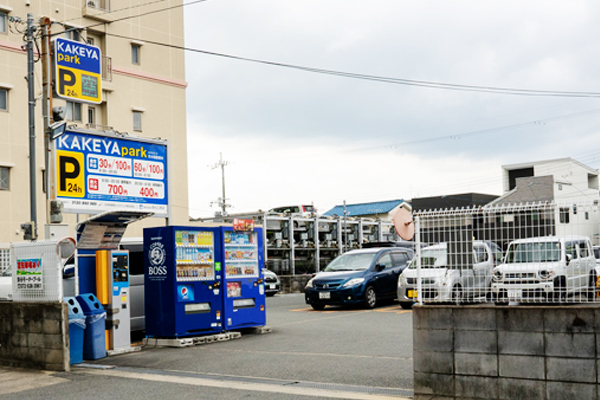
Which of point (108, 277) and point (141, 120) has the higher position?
point (141, 120)

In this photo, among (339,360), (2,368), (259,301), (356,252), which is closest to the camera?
(339,360)

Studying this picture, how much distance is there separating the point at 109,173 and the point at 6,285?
3.16 meters

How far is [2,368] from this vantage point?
10.6 m

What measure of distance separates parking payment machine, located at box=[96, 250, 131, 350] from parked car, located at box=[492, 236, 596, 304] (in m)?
6.96

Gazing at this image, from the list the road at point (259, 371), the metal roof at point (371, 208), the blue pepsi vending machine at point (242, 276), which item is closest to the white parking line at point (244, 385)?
the road at point (259, 371)

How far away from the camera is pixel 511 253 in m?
6.96

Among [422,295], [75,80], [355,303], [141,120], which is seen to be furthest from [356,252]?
[141,120]

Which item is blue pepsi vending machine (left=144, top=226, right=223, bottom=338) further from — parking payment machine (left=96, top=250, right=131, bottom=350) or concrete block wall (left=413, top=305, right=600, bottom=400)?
concrete block wall (left=413, top=305, right=600, bottom=400)

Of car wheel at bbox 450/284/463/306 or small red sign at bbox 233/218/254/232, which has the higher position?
small red sign at bbox 233/218/254/232

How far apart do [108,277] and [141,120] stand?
23454 mm

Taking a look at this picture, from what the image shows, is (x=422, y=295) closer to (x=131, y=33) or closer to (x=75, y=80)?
(x=75, y=80)

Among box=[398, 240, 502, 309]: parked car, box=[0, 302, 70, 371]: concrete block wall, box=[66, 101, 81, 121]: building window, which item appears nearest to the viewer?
box=[398, 240, 502, 309]: parked car

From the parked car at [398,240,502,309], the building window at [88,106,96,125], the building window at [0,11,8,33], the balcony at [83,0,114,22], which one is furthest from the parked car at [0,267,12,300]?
the balcony at [83,0,114,22]

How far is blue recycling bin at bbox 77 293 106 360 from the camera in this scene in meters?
10.7
